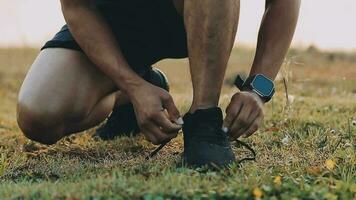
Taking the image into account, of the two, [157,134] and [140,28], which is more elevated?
[140,28]

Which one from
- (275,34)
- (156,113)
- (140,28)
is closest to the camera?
(156,113)

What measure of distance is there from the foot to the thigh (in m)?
0.72

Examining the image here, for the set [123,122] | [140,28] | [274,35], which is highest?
[274,35]

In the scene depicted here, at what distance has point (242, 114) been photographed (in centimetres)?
318

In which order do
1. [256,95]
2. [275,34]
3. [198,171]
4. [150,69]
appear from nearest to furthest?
[198,171] < [256,95] < [275,34] < [150,69]

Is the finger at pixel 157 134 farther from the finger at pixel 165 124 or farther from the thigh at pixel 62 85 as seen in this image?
the thigh at pixel 62 85

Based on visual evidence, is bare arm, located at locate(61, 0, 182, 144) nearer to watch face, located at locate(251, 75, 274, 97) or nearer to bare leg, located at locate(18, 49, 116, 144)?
bare leg, located at locate(18, 49, 116, 144)

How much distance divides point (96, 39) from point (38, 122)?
22.8 inches

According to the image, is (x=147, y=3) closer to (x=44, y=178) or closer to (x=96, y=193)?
(x=44, y=178)

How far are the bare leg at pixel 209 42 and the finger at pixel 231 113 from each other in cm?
8

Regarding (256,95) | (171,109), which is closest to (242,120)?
(256,95)

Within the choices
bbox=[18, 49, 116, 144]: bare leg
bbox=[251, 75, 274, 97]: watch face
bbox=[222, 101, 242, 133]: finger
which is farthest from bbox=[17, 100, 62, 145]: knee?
bbox=[251, 75, 274, 97]: watch face

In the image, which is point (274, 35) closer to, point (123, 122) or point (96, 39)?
point (96, 39)

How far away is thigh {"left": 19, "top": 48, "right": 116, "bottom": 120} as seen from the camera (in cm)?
359
